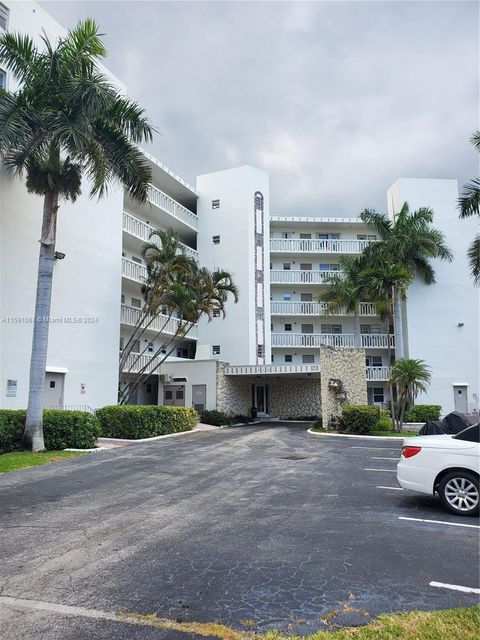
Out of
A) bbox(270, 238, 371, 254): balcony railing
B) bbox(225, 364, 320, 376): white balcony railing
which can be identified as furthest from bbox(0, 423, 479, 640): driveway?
bbox(270, 238, 371, 254): balcony railing

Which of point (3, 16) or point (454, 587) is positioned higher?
point (3, 16)

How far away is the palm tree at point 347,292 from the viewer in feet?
107

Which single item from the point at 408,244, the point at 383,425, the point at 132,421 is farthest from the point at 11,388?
the point at 408,244

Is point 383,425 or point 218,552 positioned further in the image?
point 383,425

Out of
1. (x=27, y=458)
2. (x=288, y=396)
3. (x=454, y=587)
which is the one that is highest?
(x=288, y=396)

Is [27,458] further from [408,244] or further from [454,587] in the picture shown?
[408,244]

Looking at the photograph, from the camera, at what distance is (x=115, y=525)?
7.30m

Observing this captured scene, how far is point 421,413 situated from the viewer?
96.0ft

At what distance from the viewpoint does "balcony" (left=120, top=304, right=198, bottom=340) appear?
87.5ft

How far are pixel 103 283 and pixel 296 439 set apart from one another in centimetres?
1082

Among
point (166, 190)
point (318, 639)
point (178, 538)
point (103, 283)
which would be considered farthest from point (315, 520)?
point (166, 190)

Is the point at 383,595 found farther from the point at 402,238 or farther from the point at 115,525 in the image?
the point at 402,238

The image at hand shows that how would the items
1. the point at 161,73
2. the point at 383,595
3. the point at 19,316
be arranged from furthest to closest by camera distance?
the point at 19,316
the point at 161,73
the point at 383,595

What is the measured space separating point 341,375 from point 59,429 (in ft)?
45.7
